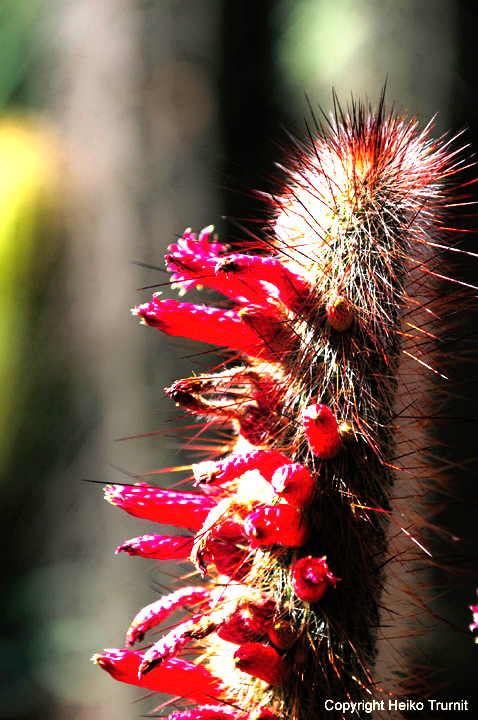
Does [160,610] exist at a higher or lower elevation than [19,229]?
lower

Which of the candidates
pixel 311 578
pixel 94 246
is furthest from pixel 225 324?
pixel 94 246

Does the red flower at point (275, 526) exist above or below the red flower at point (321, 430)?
below

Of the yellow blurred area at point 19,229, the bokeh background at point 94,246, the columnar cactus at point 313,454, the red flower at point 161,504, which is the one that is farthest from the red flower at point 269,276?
the yellow blurred area at point 19,229

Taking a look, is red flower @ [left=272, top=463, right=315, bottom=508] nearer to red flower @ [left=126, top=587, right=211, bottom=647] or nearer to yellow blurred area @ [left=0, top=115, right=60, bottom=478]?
red flower @ [left=126, top=587, right=211, bottom=647]

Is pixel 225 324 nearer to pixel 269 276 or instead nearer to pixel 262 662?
pixel 269 276

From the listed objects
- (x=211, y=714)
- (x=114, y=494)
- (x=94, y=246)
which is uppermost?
(x=94, y=246)

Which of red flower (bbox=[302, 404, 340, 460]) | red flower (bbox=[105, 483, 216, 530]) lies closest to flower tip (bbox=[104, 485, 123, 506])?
red flower (bbox=[105, 483, 216, 530])

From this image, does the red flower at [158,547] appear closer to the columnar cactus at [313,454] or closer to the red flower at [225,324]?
the columnar cactus at [313,454]

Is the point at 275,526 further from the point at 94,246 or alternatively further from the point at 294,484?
the point at 94,246

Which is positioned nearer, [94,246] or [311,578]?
[311,578]
